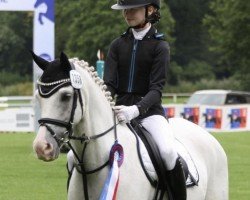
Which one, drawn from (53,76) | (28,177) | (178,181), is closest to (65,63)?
(53,76)

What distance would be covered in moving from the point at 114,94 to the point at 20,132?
26704 millimetres

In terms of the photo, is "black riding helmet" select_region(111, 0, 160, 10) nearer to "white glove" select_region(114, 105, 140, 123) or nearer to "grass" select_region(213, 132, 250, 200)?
"white glove" select_region(114, 105, 140, 123)

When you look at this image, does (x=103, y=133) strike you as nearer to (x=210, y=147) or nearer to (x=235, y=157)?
(x=210, y=147)

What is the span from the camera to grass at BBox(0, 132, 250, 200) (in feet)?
48.9

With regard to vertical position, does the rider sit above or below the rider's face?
below

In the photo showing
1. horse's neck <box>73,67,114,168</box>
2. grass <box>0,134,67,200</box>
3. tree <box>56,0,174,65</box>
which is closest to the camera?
horse's neck <box>73,67,114,168</box>

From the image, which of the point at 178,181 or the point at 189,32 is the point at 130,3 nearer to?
the point at 178,181

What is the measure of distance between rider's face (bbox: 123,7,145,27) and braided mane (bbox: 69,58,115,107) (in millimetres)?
730

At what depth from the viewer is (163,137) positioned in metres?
7.46

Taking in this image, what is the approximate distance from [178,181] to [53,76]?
5.82 feet

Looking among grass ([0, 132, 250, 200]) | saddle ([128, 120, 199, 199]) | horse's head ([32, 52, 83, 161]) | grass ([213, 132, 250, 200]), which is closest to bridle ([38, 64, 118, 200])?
horse's head ([32, 52, 83, 161])

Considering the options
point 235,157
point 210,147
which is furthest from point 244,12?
point 210,147

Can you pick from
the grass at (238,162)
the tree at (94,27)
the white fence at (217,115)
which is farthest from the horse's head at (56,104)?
the tree at (94,27)

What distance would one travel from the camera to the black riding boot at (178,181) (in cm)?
757
